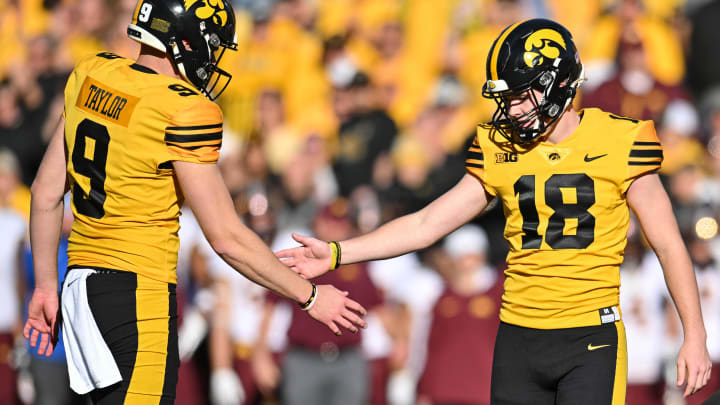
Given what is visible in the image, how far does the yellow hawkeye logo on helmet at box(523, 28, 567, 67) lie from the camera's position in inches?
181

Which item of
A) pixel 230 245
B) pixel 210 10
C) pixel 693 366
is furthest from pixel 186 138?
pixel 693 366

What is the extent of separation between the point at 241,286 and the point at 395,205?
5.17ft

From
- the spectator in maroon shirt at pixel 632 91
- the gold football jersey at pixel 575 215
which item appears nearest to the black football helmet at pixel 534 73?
the gold football jersey at pixel 575 215

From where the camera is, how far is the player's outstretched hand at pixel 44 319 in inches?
184

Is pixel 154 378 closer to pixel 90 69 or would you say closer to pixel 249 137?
pixel 90 69

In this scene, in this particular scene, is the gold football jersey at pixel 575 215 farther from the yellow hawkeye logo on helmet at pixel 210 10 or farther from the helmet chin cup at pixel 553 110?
the yellow hawkeye logo on helmet at pixel 210 10

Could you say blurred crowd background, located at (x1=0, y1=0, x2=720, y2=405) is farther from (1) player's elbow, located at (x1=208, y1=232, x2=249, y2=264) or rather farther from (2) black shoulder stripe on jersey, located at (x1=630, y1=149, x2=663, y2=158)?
(1) player's elbow, located at (x1=208, y1=232, x2=249, y2=264)

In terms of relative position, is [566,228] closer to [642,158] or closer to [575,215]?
[575,215]

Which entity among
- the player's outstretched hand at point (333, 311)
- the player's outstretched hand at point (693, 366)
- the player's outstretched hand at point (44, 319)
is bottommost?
the player's outstretched hand at point (44, 319)

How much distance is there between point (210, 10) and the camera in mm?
4480

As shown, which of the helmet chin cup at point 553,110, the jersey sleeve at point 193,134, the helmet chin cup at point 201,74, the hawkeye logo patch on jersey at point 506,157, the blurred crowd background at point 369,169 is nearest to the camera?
the jersey sleeve at point 193,134

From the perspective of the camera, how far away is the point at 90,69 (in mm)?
4496

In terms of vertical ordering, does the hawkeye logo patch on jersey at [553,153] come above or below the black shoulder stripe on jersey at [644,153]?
below

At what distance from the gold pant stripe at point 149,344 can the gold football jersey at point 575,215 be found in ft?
5.05
